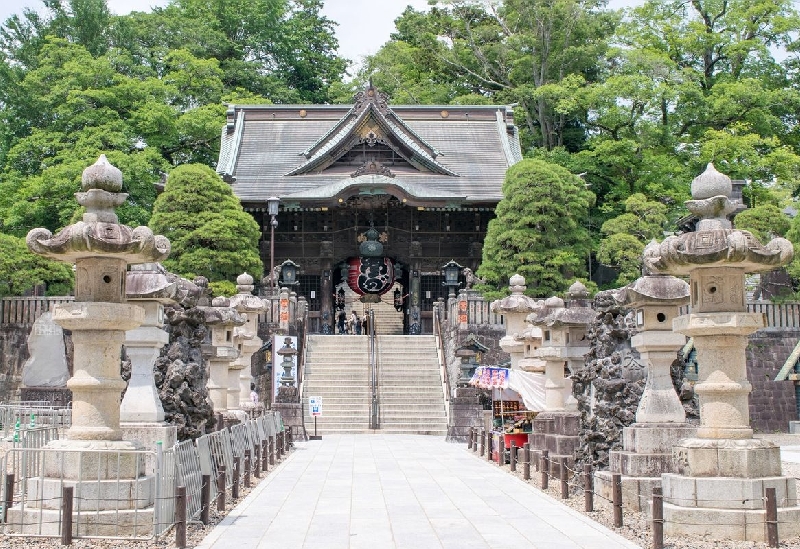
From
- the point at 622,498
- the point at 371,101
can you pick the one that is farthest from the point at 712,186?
the point at 371,101

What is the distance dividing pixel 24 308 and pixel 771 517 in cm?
2940

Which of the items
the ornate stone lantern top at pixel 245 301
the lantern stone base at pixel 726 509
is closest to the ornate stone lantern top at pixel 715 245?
the lantern stone base at pixel 726 509

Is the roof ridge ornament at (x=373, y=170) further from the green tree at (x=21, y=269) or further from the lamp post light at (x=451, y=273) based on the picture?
the green tree at (x=21, y=269)

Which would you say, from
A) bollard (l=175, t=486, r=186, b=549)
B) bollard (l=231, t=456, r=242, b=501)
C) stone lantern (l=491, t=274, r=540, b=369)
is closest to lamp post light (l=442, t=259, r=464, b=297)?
stone lantern (l=491, t=274, r=540, b=369)

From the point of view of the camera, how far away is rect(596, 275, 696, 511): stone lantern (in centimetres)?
1316

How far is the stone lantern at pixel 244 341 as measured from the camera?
24461mm

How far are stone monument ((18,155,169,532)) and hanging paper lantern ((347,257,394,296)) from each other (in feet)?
97.8

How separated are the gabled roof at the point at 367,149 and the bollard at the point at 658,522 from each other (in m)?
30.3

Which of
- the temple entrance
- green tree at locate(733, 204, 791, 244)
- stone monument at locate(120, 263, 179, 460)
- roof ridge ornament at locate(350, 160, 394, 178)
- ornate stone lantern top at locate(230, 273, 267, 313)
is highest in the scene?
roof ridge ornament at locate(350, 160, 394, 178)

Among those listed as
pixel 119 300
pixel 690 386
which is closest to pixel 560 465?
pixel 690 386

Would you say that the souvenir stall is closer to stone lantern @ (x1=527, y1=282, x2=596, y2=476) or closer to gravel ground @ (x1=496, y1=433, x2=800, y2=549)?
stone lantern @ (x1=527, y1=282, x2=596, y2=476)

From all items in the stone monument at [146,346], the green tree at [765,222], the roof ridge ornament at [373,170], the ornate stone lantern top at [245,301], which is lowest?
the stone monument at [146,346]

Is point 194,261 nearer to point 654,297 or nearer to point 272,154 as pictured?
point 272,154

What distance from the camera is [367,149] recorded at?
147ft
